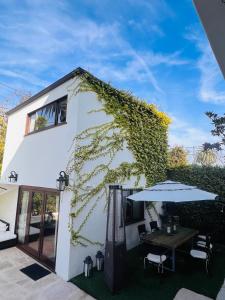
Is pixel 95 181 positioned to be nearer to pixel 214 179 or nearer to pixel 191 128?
pixel 214 179

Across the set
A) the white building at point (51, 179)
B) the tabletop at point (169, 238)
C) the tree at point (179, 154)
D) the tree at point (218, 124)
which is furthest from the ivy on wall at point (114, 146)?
the tree at point (179, 154)

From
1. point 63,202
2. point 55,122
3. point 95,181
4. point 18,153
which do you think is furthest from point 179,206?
point 18,153

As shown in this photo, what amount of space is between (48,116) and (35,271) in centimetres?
653

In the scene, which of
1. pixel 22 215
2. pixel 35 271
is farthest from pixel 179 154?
pixel 35 271

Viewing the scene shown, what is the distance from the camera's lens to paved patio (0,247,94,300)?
5.95 meters

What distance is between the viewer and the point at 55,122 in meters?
8.94

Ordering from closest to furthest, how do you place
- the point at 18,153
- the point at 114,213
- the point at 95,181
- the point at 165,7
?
1. the point at 165,7
2. the point at 114,213
3. the point at 95,181
4. the point at 18,153

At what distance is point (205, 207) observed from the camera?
11.1m

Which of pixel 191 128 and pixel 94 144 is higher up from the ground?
pixel 191 128

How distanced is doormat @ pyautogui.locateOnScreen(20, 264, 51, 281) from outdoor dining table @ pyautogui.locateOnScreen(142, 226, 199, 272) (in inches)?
156

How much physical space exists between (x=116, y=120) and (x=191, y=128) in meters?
11.3

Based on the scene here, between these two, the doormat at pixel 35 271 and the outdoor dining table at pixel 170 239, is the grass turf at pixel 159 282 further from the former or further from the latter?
the doormat at pixel 35 271

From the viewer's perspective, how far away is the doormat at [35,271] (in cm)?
716

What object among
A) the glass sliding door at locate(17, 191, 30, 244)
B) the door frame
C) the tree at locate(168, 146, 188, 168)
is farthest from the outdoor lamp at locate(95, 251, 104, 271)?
the tree at locate(168, 146, 188, 168)
